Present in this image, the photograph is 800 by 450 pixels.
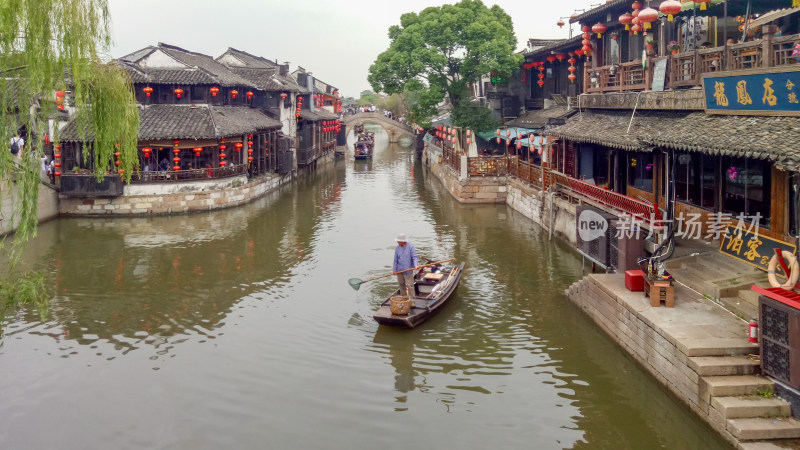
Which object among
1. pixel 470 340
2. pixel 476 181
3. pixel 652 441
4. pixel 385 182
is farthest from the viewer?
pixel 385 182

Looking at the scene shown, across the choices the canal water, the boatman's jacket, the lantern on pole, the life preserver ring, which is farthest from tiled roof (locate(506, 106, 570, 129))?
the life preserver ring

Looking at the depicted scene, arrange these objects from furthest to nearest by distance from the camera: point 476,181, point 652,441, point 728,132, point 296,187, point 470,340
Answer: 1. point 296,187
2. point 476,181
3. point 470,340
4. point 728,132
5. point 652,441

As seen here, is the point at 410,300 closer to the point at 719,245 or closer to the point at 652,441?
the point at 652,441

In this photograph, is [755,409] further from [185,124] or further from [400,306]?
[185,124]

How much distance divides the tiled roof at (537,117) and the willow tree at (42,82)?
2304 centimetres

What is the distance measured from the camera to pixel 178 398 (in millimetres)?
10859

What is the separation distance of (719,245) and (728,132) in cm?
287

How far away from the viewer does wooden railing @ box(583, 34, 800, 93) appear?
42.1 ft

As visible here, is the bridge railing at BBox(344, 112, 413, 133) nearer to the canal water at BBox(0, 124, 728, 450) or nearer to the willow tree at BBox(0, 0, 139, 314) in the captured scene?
the canal water at BBox(0, 124, 728, 450)

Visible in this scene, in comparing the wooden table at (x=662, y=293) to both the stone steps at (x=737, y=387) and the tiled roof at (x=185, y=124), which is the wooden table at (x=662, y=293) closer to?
the stone steps at (x=737, y=387)

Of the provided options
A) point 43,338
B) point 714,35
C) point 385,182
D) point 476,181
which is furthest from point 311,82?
point 43,338

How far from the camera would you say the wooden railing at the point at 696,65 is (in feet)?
42.1

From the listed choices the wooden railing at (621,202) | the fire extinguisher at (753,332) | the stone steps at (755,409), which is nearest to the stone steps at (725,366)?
the fire extinguisher at (753,332)

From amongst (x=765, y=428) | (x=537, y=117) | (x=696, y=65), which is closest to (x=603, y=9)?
(x=696, y=65)
